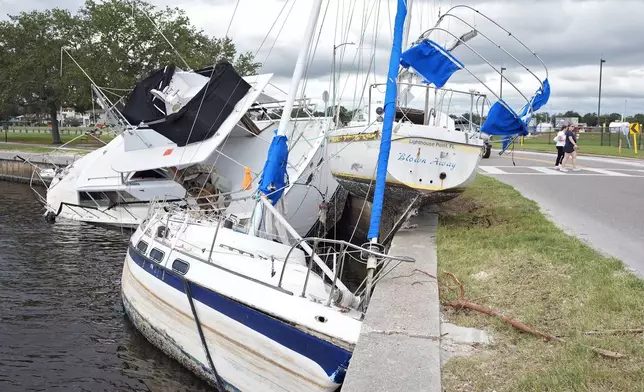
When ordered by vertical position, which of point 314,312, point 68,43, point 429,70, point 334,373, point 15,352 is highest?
point 68,43

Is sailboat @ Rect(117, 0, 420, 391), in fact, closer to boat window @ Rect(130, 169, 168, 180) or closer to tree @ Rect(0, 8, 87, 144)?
boat window @ Rect(130, 169, 168, 180)

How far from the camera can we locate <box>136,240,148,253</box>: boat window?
370 inches

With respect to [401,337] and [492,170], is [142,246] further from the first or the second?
[492,170]

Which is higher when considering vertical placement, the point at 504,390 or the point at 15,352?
the point at 504,390

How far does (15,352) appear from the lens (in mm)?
9266

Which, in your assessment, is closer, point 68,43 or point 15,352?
point 15,352

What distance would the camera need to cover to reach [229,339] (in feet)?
23.4

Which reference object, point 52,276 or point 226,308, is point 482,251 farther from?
point 52,276

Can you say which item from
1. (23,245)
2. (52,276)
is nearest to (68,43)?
(23,245)

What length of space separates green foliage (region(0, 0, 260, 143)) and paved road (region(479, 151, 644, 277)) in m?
24.4

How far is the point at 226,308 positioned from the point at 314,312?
131cm

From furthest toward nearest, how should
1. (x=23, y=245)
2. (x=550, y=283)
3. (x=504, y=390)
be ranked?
(x=23, y=245) < (x=550, y=283) < (x=504, y=390)

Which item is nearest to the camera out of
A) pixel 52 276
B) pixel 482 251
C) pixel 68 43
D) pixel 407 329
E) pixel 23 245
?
pixel 407 329

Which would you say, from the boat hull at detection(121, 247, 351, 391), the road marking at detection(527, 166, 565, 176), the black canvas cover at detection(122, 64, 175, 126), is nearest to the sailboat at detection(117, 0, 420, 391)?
the boat hull at detection(121, 247, 351, 391)
